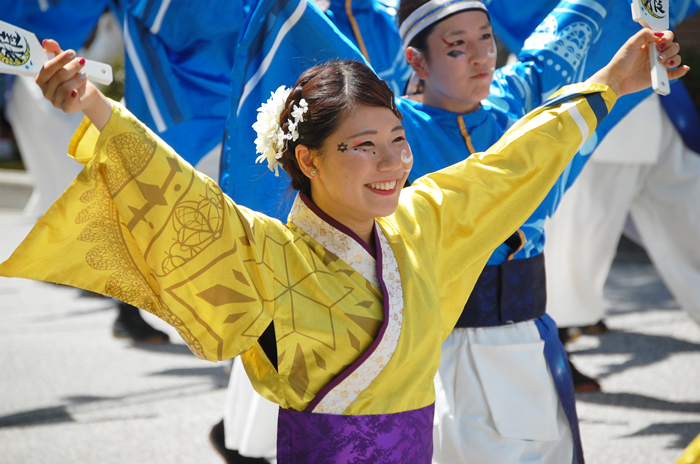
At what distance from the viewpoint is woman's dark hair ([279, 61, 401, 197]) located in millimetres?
1364

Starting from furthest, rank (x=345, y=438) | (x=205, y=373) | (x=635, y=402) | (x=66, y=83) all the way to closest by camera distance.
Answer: (x=205, y=373) → (x=635, y=402) → (x=345, y=438) → (x=66, y=83)

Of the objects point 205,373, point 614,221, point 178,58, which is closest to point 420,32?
point 178,58

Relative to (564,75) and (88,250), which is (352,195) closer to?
(88,250)

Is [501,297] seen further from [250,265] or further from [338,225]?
[250,265]

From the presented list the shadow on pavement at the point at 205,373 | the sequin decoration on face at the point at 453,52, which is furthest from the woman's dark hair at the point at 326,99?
the shadow on pavement at the point at 205,373

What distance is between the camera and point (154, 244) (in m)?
1.17

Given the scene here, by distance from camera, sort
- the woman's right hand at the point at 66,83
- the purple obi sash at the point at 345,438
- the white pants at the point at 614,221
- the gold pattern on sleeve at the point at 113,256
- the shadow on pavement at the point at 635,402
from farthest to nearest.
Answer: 1. the white pants at the point at 614,221
2. the shadow on pavement at the point at 635,402
3. the purple obi sash at the point at 345,438
4. the gold pattern on sleeve at the point at 113,256
5. the woman's right hand at the point at 66,83

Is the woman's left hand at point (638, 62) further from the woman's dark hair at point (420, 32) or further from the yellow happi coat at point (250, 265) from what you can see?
the woman's dark hair at point (420, 32)

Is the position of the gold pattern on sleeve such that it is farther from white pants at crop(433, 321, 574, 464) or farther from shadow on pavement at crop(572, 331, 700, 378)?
shadow on pavement at crop(572, 331, 700, 378)

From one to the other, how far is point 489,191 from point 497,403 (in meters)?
0.53

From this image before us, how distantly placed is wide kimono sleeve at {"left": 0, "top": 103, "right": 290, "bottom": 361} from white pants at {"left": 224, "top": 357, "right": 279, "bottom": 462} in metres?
1.11

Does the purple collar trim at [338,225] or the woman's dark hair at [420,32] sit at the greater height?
the woman's dark hair at [420,32]

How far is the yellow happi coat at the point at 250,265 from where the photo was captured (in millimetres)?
1146

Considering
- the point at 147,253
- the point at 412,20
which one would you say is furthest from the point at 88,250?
the point at 412,20
